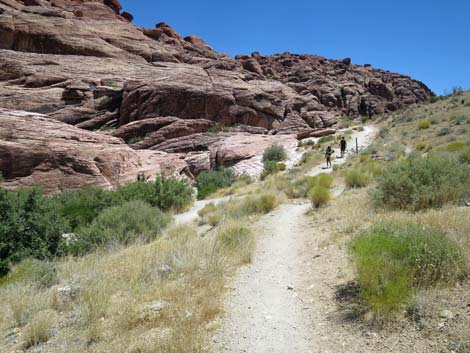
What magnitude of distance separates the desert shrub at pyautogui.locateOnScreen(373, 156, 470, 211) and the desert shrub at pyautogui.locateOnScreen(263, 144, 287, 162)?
50.9 ft

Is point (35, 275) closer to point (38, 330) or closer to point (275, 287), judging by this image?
point (38, 330)

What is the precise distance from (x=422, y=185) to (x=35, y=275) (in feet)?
26.9

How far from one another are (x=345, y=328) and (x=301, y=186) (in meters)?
9.57

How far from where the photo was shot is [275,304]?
414cm

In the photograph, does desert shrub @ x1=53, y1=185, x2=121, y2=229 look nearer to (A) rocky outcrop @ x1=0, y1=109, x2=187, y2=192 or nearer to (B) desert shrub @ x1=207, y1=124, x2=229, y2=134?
(A) rocky outcrop @ x1=0, y1=109, x2=187, y2=192

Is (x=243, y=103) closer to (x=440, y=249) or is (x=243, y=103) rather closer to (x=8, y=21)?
(x=8, y=21)

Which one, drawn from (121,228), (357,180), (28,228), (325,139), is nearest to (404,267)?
(121,228)

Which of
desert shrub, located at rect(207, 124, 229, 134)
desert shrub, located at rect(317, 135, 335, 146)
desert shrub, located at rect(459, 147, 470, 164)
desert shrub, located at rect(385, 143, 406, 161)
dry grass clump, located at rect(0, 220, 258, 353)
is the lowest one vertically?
dry grass clump, located at rect(0, 220, 258, 353)

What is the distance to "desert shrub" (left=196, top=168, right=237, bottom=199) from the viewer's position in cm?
1817

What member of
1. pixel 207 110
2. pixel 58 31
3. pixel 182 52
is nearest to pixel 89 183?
pixel 207 110

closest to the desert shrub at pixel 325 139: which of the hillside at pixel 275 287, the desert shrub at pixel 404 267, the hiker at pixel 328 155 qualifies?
the hiker at pixel 328 155

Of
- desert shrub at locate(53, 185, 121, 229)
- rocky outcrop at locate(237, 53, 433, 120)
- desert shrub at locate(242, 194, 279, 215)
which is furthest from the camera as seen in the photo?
rocky outcrop at locate(237, 53, 433, 120)

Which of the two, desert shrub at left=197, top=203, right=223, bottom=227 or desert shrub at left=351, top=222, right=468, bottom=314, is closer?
desert shrub at left=351, top=222, right=468, bottom=314

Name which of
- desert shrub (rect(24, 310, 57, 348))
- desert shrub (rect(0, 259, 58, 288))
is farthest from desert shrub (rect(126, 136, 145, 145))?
desert shrub (rect(24, 310, 57, 348))
